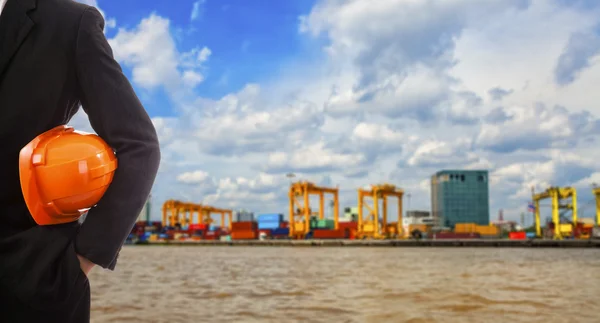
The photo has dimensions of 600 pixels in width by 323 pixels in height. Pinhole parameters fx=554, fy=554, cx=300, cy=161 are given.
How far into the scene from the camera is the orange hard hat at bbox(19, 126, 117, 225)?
1195 millimetres

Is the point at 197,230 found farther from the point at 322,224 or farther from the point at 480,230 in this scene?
the point at 480,230

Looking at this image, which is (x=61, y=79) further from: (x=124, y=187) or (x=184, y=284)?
(x=184, y=284)

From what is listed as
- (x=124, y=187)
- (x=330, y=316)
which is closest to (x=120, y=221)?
(x=124, y=187)

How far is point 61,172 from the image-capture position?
1.20 m

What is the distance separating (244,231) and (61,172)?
296 feet

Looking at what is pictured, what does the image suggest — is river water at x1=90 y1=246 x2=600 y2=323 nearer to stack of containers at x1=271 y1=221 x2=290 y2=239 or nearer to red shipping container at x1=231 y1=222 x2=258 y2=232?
stack of containers at x1=271 y1=221 x2=290 y2=239

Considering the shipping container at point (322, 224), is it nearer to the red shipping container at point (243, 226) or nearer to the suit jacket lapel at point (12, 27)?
the red shipping container at point (243, 226)

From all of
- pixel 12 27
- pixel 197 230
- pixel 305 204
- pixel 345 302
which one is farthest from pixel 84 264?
pixel 197 230

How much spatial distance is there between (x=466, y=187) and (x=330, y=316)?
177532 mm

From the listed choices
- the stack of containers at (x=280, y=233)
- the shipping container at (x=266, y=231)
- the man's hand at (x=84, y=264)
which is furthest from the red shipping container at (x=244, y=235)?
the man's hand at (x=84, y=264)

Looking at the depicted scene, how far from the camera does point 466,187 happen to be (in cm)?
17650

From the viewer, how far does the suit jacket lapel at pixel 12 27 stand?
4.23 feet

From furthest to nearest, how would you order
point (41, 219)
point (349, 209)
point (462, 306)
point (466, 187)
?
1. point (466, 187)
2. point (349, 209)
3. point (462, 306)
4. point (41, 219)

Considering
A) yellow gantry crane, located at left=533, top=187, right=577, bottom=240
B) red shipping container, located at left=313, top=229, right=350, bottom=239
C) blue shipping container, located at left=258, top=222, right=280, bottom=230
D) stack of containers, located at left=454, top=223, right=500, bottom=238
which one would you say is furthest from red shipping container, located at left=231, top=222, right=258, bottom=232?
yellow gantry crane, located at left=533, top=187, right=577, bottom=240
